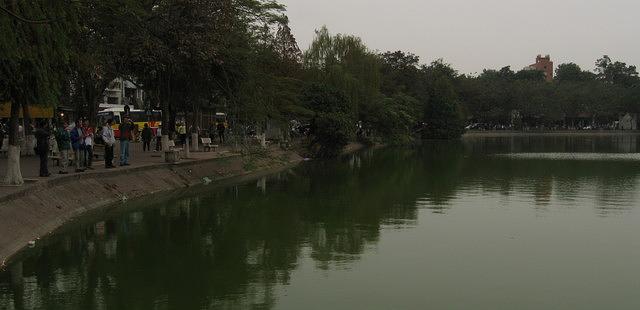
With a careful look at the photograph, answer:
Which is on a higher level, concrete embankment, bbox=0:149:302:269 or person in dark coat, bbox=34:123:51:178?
person in dark coat, bbox=34:123:51:178

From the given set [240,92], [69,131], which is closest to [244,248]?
[69,131]

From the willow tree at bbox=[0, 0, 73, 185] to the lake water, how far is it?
3147 mm

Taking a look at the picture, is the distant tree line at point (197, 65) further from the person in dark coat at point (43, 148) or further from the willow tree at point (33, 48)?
the person in dark coat at point (43, 148)

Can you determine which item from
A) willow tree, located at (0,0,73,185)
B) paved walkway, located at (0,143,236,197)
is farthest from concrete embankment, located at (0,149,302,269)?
willow tree, located at (0,0,73,185)

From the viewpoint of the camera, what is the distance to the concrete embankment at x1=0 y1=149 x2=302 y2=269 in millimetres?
13422

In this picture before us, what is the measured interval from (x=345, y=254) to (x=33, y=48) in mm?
6855

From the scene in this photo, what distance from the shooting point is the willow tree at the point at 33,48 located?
1120cm

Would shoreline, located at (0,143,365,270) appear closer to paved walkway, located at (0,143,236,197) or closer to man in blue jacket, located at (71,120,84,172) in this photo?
paved walkway, located at (0,143,236,197)

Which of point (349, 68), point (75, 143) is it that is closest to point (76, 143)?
point (75, 143)

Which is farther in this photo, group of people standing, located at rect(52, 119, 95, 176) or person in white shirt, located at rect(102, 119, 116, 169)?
person in white shirt, located at rect(102, 119, 116, 169)

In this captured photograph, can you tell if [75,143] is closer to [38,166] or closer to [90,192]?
[90,192]

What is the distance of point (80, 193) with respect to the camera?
17.9m

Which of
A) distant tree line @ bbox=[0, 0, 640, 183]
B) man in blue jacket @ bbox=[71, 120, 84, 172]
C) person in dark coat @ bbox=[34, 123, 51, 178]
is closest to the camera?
distant tree line @ bbox=[0, 0, 640, 183]

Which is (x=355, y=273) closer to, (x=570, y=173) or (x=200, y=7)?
(x=200, y=7)
